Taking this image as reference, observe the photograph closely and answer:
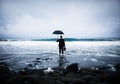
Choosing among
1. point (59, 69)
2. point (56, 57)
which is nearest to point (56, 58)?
point (56, 57)

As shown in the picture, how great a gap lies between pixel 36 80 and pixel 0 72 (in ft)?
8.28

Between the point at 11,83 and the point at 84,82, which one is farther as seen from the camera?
the point at 84,82

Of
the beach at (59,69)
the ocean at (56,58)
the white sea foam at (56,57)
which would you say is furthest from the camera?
the white sea foam at (56,57)

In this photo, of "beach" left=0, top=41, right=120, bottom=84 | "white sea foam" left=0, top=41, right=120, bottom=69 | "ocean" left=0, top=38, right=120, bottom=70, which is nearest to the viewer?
"beach" left=0, top=41, right=120, bottom=84

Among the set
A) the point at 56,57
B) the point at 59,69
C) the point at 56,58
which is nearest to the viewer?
the point at 59,69

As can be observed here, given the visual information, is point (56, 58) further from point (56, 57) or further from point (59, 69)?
point (59, 69)

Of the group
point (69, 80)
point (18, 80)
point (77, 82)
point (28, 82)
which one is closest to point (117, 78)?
point (77, 82)

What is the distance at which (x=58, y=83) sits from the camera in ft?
15.8

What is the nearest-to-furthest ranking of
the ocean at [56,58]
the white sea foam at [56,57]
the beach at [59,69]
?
the beach at [59,69], the ocean at [56,58], the white sea foam at [56,57]

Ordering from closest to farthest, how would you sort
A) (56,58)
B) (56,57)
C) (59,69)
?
(59,69), (56,58), (56,57)

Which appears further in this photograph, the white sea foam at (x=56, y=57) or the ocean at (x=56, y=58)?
the white sea foam at (x=56, y=57)

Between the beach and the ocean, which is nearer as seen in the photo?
the beach

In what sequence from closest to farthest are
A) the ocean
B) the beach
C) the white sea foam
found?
the beach → the ocean → the white sea foam

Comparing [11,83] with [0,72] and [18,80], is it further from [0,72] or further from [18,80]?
[0,72]
